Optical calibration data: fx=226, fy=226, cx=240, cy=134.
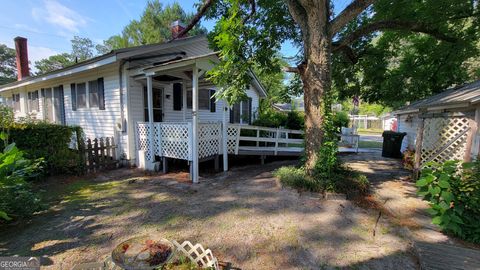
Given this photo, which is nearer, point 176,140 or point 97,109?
point 176,140

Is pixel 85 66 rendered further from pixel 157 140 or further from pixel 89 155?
pixel 157 140

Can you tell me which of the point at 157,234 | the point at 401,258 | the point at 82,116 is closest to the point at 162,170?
the point at 157,234

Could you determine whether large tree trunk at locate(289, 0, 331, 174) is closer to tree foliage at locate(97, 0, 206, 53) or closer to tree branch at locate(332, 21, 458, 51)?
tree branch at locate(332, 21, 458, 51)

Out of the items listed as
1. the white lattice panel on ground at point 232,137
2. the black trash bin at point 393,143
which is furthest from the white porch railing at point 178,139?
the black trash bin at point 393,143

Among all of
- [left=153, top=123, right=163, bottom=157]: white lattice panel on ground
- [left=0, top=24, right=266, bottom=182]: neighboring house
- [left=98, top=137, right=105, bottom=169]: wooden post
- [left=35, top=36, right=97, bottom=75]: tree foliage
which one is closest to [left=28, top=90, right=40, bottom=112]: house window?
[left=0, top=24, right=266, bottom=182]: neighboring house

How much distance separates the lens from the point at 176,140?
21.7ft

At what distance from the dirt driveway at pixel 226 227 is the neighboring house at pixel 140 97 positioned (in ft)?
6.29

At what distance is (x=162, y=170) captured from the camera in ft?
24.0

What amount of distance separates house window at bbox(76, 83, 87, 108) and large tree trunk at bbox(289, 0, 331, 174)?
833 cm

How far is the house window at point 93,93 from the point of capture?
336 inches

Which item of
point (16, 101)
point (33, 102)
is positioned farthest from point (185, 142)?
point (16, 101)

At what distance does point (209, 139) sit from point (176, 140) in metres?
1.03

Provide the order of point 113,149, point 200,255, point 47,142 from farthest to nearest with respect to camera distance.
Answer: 1. point 113,149
2. point 47,142
3. point 200,255

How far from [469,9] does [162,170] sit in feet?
37.1
